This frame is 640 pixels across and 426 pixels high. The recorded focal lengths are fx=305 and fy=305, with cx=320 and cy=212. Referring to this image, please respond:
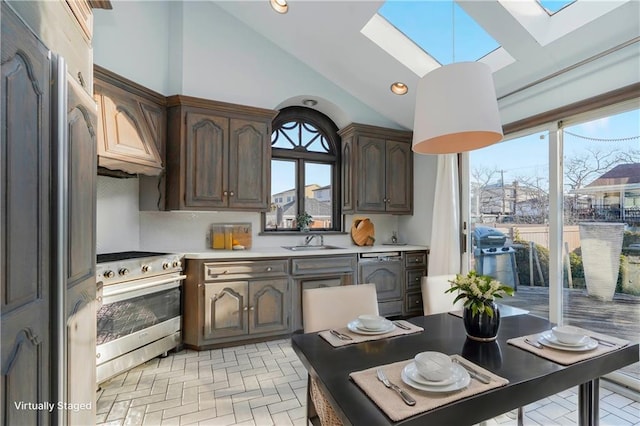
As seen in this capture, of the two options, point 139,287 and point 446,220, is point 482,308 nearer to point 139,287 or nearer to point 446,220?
point 446,220

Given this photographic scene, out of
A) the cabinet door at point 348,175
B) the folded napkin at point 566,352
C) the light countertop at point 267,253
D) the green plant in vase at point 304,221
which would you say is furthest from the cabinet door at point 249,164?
the folded napkin at point 566,352

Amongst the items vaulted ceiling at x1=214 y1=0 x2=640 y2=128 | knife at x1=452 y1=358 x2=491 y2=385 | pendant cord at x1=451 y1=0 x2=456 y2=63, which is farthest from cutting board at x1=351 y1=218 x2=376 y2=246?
knife at x1=452 y1=358 x2=491 y2=385

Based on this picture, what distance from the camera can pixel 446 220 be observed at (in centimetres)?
341

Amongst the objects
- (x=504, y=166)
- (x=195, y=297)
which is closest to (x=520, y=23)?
(x=504, y=166)

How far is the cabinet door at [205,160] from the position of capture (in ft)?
9.46

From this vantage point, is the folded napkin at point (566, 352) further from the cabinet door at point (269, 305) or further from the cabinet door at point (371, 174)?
the cabinet door at point (371, 174)

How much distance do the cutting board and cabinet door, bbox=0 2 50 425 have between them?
10.8ft

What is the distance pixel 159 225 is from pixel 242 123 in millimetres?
1343

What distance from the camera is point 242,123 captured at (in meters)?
3.15

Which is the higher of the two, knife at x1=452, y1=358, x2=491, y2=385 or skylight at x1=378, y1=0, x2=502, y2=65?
skylight at x1=378, y1=0, x2=502, y2=65

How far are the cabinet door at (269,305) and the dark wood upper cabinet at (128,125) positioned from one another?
1.44m

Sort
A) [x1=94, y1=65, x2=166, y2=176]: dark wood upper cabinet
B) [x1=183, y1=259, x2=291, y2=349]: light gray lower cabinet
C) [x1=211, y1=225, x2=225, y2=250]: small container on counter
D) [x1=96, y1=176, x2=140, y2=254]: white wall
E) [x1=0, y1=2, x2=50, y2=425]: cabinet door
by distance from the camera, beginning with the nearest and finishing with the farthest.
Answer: [x1=0, y1=2, x2=50, y2=425]: cabinet door, [x1=94, y1=65, x2=166, y2=176]: dark wood upper cabinet, [x1=96, y1=176, x2=140, y2=254]: white wall, [x1=183, y1=259, x2=291, y2=349]: light gray lower cabinet, [x1=211, y1=225, x2=225, y2=250]: small container on counter

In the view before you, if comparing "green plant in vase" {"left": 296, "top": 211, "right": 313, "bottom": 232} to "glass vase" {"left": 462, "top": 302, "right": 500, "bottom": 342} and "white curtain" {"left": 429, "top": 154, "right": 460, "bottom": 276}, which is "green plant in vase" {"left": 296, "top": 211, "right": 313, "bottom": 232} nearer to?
"white curtain" {"left": 429, "top": 154, "right": 460, "bottom": 276}

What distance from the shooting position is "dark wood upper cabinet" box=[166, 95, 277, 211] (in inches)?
113
